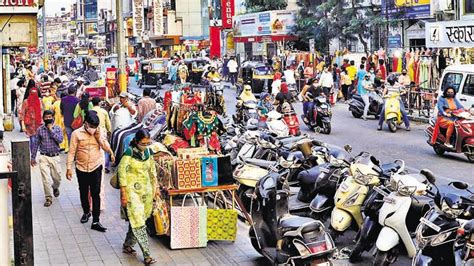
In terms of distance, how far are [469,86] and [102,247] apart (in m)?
11.7

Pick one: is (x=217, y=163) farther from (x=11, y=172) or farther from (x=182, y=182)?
(x=11, y=172)

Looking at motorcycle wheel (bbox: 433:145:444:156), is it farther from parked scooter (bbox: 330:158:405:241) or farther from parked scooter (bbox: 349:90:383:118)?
parked scooter (bbox: 330:158:405:241)

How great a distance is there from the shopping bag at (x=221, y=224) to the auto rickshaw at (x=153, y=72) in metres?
34.3

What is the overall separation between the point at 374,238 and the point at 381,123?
1357 cm

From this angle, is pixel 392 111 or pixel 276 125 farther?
pixel 392 111

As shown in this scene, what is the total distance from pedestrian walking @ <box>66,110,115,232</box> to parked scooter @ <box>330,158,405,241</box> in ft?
10.6

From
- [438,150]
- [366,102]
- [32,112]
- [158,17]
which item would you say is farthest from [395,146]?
[158,17]

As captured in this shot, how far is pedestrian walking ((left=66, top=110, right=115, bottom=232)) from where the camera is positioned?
10836mm

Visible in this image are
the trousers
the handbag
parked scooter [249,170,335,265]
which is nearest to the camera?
parked scooter [249,170,335,265]

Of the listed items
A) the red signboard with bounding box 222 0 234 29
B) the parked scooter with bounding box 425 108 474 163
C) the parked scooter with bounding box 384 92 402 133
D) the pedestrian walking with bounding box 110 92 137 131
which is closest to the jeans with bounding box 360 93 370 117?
the parked scooter with bounding box 384 92 402 133

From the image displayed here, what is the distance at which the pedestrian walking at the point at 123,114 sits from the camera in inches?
647

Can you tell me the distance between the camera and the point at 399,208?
27.2 feet

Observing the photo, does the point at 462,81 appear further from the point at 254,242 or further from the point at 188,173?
the point at 254,242

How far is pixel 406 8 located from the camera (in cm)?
3562
